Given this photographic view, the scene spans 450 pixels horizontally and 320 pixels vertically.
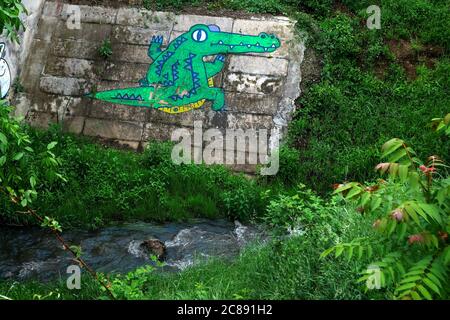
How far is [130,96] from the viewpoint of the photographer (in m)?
10.5

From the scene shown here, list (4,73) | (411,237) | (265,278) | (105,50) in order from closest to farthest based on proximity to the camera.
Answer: (411,237), (265,278), (4,73), (105,50)

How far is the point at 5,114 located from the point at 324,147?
555 centimetres

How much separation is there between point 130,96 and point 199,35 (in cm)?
182

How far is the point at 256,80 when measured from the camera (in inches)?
409

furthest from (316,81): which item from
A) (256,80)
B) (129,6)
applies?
(129,6)

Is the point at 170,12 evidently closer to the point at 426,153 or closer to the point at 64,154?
the point at 64,154

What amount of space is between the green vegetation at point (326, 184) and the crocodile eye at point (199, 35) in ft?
3.03

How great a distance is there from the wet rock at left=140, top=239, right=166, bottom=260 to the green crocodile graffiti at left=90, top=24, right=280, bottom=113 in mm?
3095

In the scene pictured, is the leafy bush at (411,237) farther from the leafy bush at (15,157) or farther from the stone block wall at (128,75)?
the stone block wall at (128,75)

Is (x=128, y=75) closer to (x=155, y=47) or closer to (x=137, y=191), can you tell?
(x=155, y=47)

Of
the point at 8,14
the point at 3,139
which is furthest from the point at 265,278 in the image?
the point at 8,14

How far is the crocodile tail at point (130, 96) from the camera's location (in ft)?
34.2
